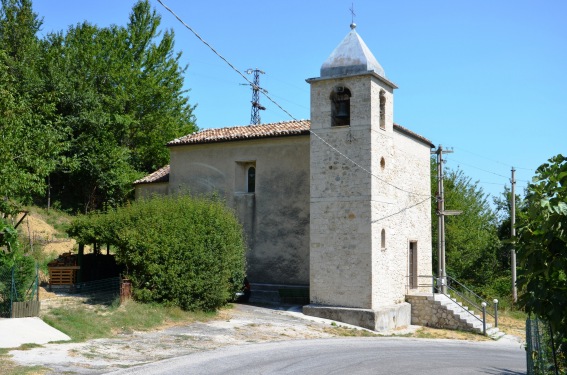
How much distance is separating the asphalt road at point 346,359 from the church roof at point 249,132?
9.51 metres

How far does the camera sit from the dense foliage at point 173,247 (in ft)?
61.8

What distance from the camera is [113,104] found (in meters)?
36.7

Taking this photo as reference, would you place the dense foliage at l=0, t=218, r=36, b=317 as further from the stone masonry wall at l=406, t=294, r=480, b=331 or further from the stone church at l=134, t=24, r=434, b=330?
the stone masonry wall at l=406, t=294, r=480, b=331

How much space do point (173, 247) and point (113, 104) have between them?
20.2 m

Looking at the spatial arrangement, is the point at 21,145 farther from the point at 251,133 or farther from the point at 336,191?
the point at 336,191

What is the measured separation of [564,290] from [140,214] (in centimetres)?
1635

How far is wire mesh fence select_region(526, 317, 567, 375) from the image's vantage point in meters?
6.73

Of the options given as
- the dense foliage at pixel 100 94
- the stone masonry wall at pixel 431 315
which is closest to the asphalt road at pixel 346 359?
the stone masonry wall at pixel 431 315

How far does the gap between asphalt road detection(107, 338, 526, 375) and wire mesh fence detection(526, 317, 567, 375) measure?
4.11 metres

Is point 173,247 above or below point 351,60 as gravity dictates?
below

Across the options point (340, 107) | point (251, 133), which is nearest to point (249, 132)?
point (251, 133)

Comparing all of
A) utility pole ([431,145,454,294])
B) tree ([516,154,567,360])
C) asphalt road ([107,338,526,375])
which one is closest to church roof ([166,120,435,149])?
utility pole ([431,145,454,294])

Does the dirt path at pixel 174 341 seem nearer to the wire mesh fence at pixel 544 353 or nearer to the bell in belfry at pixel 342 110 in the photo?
the bell in belfry at pixel 342 110

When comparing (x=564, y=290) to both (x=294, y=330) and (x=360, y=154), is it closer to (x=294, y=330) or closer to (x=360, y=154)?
(x=294, y=330)
